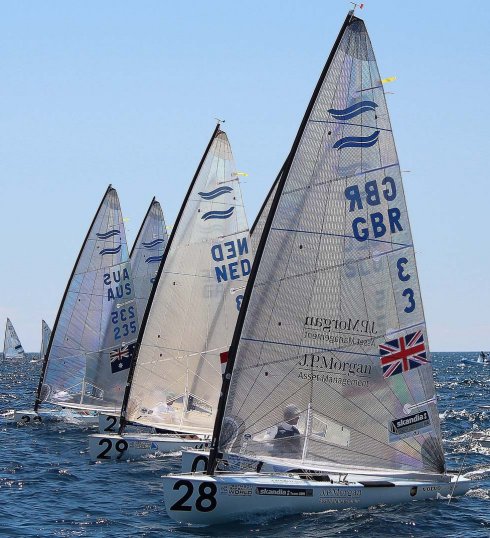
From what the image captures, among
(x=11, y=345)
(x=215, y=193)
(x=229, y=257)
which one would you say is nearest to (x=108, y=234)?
(x=215, y=193)

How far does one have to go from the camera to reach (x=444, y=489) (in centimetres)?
2452

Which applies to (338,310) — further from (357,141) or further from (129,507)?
(129,507)

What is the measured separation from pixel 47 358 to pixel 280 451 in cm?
2245

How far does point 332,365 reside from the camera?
23531 millimetres

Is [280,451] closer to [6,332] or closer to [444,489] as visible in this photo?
[444,489]

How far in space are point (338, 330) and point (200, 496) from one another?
4.89m

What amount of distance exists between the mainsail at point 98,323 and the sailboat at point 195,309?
8335mm

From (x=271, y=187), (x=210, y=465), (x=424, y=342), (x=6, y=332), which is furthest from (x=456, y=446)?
(x=6, y=332)

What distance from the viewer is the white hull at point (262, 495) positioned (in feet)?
72.0

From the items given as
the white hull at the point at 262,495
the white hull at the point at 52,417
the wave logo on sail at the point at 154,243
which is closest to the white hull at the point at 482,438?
the white hull at the point at 262,495

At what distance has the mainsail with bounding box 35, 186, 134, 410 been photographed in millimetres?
42875

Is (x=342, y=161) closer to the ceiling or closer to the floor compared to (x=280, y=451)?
closer to the ceiling

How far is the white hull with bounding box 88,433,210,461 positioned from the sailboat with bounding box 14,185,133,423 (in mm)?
9295

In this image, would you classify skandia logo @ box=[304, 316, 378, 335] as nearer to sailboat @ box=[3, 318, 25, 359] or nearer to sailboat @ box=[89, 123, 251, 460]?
sailboat @ box=[89, 123, 251, 460]
